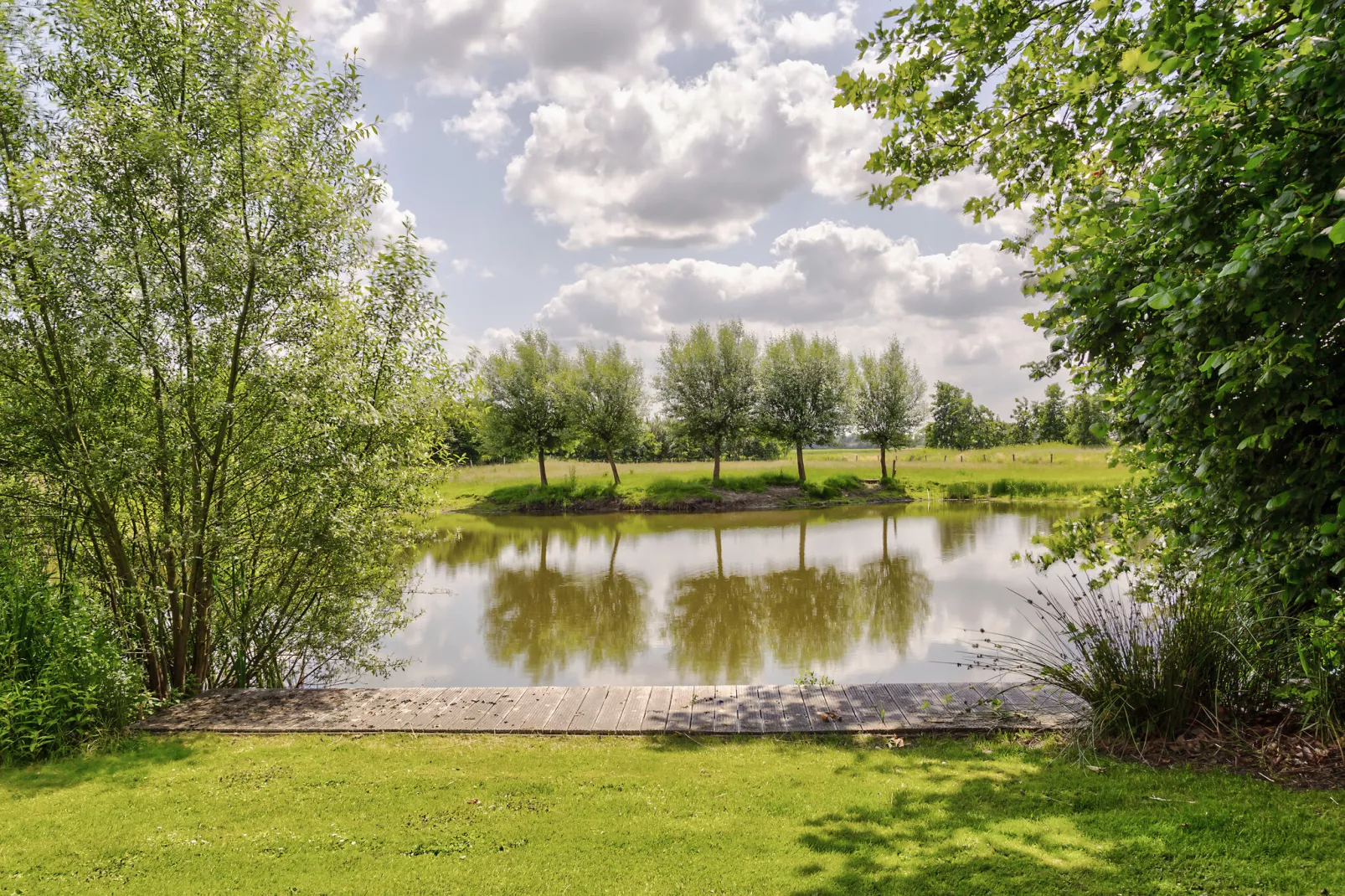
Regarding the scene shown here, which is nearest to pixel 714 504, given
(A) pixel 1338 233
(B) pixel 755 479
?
(B) pixel 755 479

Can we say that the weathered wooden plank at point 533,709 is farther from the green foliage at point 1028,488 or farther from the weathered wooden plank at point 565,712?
the green foliage at point 1028,488

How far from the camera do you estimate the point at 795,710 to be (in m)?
6.14

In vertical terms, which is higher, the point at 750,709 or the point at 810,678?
the point at 750,709

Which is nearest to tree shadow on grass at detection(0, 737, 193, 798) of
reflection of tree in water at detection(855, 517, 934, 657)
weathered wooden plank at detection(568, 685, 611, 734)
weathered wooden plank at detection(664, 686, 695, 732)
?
weathered wooden plank at detection(568, 685, 611, 734)

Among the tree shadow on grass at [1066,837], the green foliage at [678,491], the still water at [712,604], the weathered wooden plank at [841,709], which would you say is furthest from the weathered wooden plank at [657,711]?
the green foliage at [678,491]

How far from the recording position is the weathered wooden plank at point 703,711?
5820 mm

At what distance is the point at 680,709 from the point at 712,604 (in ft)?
21.9

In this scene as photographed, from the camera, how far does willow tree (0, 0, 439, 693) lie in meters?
6.02

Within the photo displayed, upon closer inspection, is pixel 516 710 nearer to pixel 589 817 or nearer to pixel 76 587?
pixel 589 817

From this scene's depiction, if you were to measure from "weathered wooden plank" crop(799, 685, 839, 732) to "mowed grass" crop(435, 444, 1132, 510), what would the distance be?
2374 cm

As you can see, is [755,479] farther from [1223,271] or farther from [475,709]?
[1223,271]

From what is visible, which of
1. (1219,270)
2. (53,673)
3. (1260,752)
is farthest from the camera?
(53,673)

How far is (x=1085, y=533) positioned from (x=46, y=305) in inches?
350

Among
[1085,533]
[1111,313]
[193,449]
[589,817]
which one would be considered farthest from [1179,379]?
[193,449]
